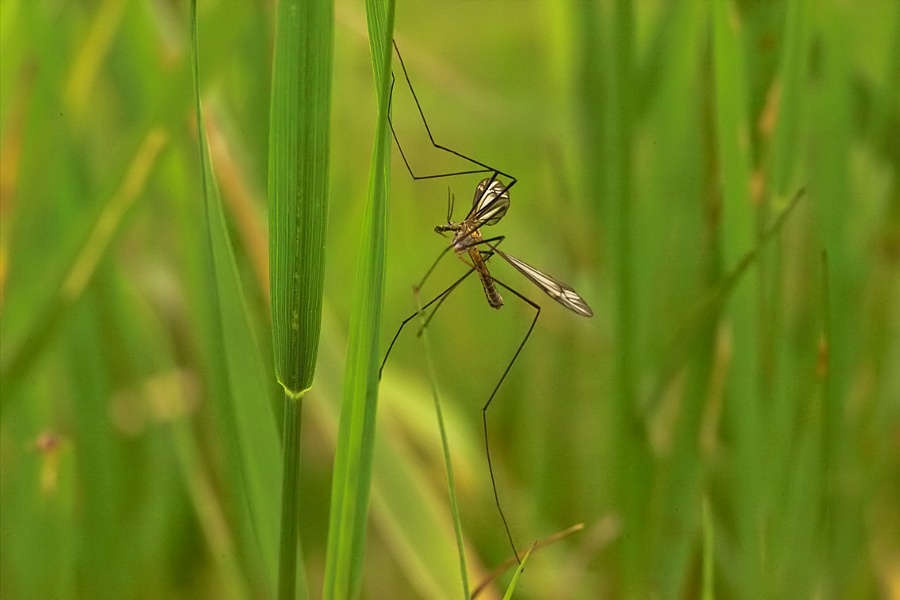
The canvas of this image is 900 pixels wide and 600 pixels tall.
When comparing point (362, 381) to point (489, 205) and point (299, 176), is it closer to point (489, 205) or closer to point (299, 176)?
point (299, 176)

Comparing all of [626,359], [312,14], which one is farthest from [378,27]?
[626,359]

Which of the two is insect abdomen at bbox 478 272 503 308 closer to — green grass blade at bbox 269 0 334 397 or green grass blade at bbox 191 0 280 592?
green grass blade at bbox 191 0 280 592

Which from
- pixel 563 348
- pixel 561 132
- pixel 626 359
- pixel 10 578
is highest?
pixel 561 132

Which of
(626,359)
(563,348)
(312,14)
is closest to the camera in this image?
(312,14)

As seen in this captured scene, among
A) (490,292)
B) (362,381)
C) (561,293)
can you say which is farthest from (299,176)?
(490,292)

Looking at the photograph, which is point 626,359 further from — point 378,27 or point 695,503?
point 378,27
